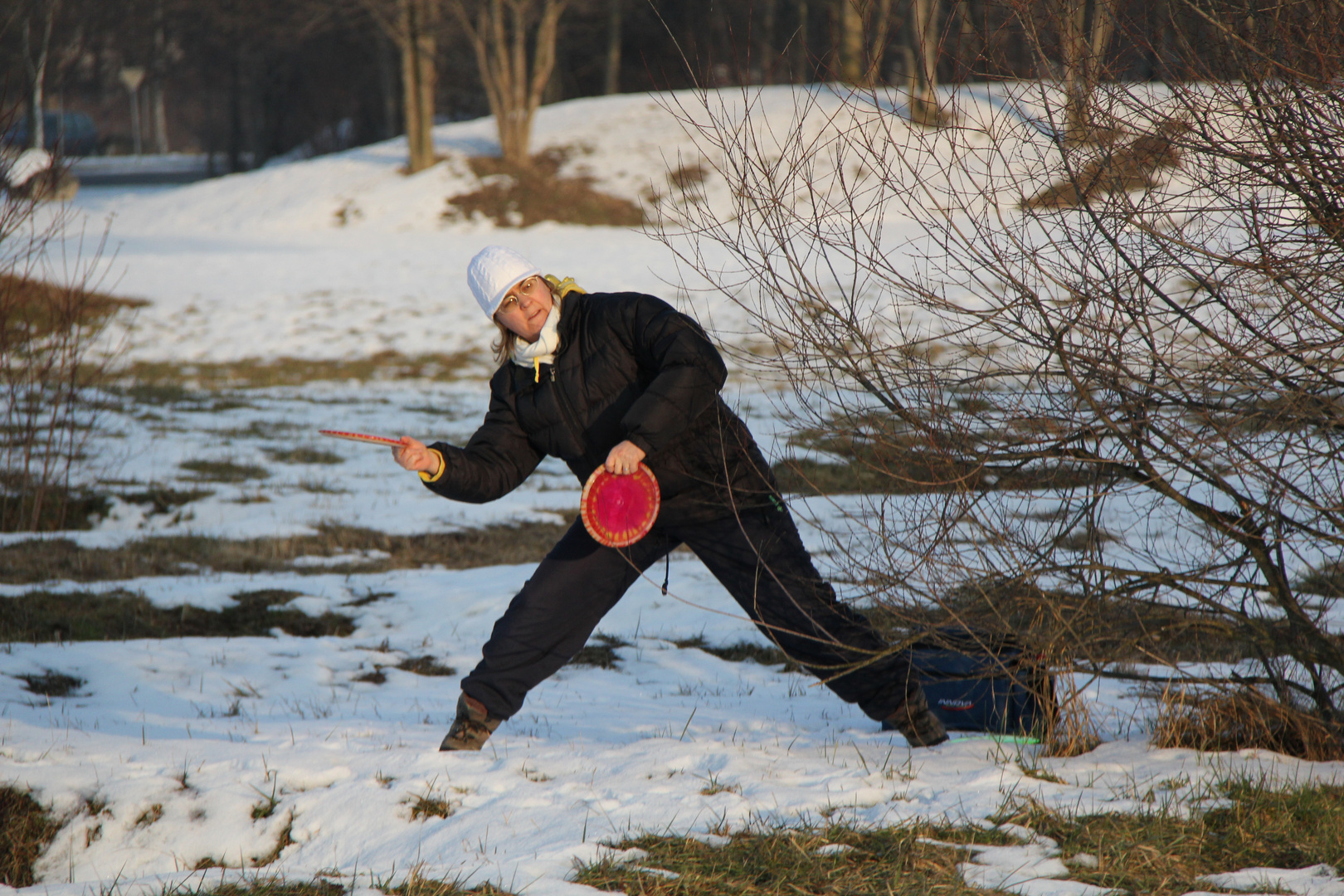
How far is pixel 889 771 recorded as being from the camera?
3.55m

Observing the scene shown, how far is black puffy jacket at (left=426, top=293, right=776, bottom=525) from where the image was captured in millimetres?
3742

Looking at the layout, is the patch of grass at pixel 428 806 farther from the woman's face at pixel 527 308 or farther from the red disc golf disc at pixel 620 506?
the woman's face at pixel 527 308

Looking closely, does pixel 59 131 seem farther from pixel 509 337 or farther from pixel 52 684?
pixel 509 337

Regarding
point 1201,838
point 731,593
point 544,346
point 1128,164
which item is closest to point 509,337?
point 544,346

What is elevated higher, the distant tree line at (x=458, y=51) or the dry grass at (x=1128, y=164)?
the distant tree line at (x=458, y=51)

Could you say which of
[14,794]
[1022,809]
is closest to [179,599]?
[14,794]

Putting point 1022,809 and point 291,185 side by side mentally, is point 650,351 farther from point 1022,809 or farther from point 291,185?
point 291,185

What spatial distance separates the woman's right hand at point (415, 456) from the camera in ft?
12.1

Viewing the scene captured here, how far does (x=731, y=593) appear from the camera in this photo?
3.82 m

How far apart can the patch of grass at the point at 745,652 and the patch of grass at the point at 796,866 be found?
87.6 inches

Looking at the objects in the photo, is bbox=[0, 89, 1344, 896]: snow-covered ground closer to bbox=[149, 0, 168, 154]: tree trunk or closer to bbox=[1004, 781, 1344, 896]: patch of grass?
bbox=[1004, 781, 1344, 896]: patch of grass

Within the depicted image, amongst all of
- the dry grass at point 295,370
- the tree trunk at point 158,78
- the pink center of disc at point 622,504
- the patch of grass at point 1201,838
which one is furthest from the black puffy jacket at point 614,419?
the tree trunk at point 158,78

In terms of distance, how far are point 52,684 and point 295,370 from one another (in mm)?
11164

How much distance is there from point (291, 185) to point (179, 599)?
22.6 m
